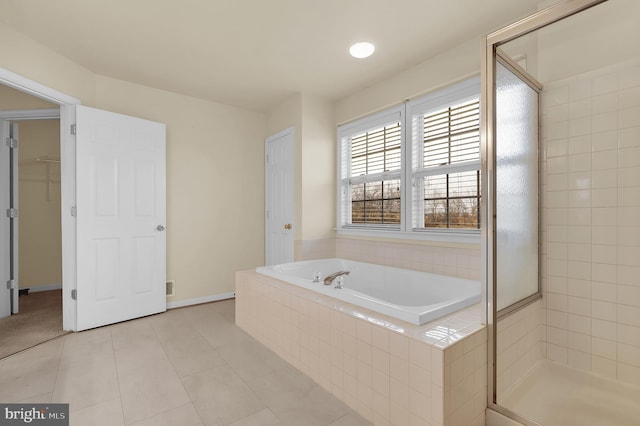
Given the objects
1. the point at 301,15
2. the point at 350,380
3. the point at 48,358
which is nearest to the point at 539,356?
the point at 350,380

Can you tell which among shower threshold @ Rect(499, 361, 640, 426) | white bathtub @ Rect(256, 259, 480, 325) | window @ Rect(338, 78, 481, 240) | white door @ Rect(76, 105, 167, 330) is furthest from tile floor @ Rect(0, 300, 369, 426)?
window @ Rect(338, 78, 481, 240)

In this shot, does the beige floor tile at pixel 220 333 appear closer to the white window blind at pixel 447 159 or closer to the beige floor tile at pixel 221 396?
the beige floor tile at pixel 221 396

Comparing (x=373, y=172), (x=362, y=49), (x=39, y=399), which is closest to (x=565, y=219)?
(x=373, y=172)

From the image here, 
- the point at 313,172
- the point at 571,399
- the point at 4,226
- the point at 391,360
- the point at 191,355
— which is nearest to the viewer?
the point at 391,360

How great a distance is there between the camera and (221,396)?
1723mm

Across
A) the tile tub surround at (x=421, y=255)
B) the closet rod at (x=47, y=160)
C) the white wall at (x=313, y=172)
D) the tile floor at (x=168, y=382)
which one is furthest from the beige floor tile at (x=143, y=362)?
the closet rod at (x=47, y=160)

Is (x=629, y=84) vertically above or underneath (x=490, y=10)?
underneath

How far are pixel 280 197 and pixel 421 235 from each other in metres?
1.75

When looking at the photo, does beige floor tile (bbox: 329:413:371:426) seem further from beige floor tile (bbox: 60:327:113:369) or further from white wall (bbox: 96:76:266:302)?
white wall (bbox: 96:76:266:302)

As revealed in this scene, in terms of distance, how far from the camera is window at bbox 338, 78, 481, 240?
95.9 inches

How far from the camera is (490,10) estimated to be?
2014mm

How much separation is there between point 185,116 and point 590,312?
3.87m

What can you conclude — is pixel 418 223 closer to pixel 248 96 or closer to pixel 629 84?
pixel 629 84

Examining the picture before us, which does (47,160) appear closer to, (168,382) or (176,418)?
(168,382)
